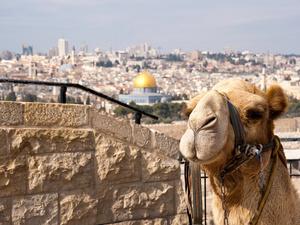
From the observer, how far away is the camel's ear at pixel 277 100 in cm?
256

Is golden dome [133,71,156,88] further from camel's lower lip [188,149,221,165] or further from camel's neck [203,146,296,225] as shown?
camel's lower lip [188,149,221,165]

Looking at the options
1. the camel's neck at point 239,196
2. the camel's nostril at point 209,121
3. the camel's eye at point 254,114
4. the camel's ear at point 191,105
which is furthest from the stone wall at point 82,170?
the camel's nostril at point 209,121

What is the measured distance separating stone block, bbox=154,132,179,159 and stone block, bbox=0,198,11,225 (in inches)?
48.7

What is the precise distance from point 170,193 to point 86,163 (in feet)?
2.59

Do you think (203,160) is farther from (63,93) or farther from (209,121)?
(63,93)

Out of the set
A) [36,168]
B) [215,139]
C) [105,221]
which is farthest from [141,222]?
[215,139]

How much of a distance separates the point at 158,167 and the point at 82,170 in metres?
0.65

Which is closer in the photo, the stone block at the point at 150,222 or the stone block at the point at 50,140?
the stone block at the point at 50,140

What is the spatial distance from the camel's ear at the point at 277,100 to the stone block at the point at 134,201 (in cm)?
201

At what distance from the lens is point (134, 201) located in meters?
4.41

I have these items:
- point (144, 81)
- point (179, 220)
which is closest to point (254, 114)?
point (179, 220)

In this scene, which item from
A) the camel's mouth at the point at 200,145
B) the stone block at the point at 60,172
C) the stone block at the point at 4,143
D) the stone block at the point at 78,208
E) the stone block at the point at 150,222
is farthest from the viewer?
the stone block at the point at 150,222

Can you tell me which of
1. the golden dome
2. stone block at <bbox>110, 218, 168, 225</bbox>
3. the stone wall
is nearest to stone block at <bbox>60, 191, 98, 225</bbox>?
the stone wall

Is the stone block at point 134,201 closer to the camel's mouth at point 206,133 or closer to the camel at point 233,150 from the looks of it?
the camel at point 233,150
